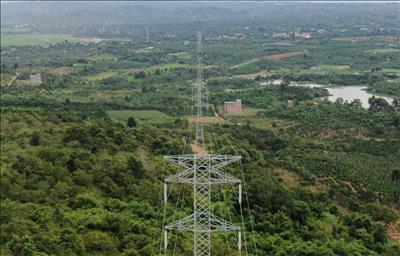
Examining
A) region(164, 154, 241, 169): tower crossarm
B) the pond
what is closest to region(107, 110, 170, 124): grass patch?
the pond

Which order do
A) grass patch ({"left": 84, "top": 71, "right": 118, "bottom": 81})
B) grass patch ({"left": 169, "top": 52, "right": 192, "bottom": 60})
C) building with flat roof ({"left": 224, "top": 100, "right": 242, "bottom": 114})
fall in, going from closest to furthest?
building with flat roof ({"left": 224, "top": 100, "right": 242, "bottom": 114}), grass patch ({"left": 84, "top": 71, "right": 118, "bottom": 81}), grass patch ({"left": 169, "top": 52, "right": 192, "bottom": 60})

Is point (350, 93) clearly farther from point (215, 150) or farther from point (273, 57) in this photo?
point (215, 150)

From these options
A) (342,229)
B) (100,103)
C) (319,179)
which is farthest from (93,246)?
(100,103)

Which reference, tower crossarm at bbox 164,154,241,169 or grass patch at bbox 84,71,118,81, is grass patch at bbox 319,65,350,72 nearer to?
grass patch at bbox 84,71,118,81

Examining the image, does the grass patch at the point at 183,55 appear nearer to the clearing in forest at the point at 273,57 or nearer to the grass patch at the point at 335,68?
the clearing in forest at the point at 273,57

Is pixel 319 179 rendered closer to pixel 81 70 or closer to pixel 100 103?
pixel 100 103

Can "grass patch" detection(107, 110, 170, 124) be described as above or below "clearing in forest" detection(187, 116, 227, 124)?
below

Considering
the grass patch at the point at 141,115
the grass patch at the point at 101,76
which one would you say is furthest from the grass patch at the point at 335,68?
the grass patch at the point at 141,115

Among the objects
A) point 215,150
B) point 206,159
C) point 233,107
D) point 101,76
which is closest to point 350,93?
point 233,107
